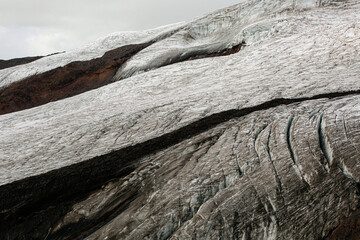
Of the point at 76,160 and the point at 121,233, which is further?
the point at 76,160

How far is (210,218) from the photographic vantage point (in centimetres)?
507

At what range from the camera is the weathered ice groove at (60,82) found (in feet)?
72.4

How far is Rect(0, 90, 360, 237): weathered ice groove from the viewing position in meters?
6.12

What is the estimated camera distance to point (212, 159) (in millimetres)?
6172

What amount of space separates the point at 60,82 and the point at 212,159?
1925 centimetres

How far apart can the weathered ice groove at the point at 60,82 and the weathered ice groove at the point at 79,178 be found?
582 inches

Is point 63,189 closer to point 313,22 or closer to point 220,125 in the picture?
point 220,125

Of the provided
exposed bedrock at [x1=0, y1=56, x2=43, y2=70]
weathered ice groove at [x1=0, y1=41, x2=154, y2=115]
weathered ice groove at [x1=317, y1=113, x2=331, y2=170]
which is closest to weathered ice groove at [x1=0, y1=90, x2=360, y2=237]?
weathered ice groove at [x1=317, y1=113, x2=331, y2=170]

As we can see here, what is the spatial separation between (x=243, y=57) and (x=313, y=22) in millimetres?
4573

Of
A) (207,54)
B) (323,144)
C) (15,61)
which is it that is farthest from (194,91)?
(15,61)

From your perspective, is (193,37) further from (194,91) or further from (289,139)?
(289,139)

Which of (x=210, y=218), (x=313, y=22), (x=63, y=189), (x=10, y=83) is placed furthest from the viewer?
(x=10, y=83)

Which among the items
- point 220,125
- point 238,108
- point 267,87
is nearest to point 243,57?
point 267,87

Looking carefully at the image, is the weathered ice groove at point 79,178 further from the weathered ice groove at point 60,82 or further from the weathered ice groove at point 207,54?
the weathered ice groove at point 60,82
